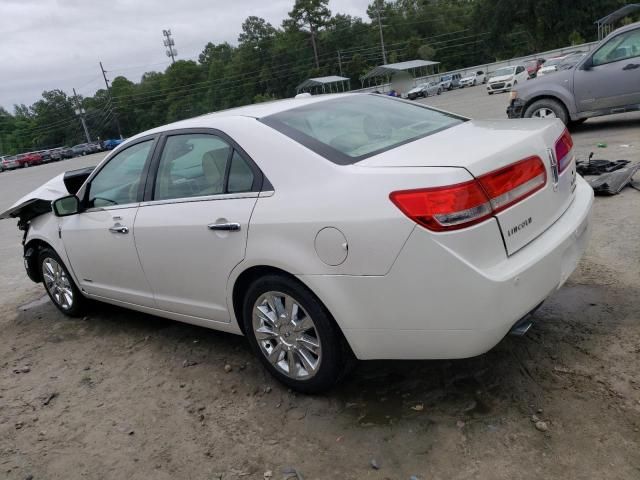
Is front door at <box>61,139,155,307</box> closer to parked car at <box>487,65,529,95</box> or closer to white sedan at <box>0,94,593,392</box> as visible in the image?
white sedan at <box>0,94,593,392</box>

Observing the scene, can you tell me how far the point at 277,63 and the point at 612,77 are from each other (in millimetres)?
90380

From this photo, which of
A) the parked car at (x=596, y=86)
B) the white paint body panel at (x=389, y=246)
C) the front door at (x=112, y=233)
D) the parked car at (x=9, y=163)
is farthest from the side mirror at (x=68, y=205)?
the parked car at (x=9, y=163)

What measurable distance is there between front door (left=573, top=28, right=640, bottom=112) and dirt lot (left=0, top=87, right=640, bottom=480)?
5.86m

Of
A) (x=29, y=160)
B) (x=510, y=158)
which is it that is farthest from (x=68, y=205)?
(x=29, y=160)

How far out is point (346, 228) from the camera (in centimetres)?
248

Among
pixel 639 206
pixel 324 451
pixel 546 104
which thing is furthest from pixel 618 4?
pixel 324 451

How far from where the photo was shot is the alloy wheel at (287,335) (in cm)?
287

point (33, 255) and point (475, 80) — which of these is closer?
point (33, 255)

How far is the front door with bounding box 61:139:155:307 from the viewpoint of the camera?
379 centimetres

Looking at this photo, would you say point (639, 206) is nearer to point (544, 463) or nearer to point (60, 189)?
point (544, 463)

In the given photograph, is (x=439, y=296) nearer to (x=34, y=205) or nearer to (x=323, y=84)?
(x=34, y=205)

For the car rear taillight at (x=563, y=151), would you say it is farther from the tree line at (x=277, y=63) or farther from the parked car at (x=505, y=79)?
the tree line at (x=277, y=63)

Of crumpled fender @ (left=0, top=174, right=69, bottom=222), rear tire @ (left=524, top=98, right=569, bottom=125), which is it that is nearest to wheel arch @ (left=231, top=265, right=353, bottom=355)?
crumpled fender @ (left=0, top=174, right=69, bottom=222)

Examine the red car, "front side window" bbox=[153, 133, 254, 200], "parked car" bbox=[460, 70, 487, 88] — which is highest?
"front side window" bbox=[153, 133, 254, 200]
